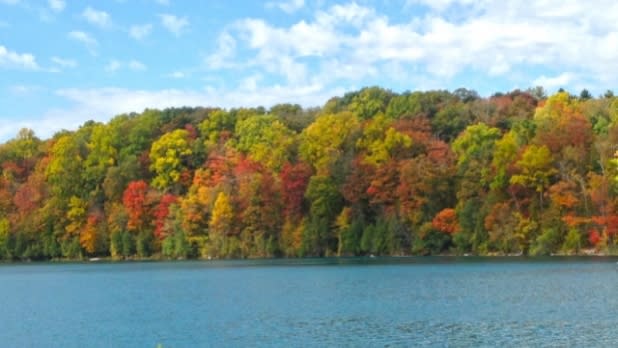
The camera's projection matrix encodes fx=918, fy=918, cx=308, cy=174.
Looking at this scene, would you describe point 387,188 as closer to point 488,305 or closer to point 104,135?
point 104,135

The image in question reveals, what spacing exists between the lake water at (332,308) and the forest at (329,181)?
14616 millimetres

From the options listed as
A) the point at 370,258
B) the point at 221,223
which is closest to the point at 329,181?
the point at 370,258

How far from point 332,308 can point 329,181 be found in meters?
51.0

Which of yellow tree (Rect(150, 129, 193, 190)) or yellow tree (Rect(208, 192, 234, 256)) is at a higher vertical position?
yellow tree (Rect(150, 129, 193, 190))

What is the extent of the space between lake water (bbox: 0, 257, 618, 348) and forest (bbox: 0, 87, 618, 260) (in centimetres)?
1462

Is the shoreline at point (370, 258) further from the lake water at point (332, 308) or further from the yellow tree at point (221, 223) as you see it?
the lake water at point (332, 308)

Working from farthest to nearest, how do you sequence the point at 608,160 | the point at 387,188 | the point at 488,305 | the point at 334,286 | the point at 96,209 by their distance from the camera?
the point at 96,209, the point at 387,188, the point at 608,160, the point at 334,286, the point at 488,305

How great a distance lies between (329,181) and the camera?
302 ft

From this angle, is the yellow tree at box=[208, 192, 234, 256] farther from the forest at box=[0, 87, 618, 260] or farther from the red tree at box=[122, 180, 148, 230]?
the red tree at box=[122, 180, 148, 230]

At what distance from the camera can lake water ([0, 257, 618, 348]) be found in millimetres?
32406

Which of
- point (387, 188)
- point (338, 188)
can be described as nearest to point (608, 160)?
point (387, 188)

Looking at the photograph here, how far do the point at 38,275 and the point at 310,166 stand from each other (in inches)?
1238

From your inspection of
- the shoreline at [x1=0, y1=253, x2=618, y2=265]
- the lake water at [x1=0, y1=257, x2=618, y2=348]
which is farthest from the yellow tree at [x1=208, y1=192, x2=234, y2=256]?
the lake water at [x1=0, y1=257, x2=618, y2=348]

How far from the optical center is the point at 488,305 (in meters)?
39.8
